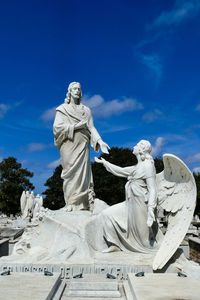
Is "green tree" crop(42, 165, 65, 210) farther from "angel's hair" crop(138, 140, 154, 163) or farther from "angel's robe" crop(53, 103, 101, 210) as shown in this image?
"angel's hair" crop(138, 140, 154, 163)

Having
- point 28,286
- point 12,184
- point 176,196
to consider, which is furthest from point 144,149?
point 12,184

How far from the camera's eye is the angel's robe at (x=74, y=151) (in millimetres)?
7611

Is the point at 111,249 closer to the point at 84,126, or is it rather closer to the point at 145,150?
the point at 145,150

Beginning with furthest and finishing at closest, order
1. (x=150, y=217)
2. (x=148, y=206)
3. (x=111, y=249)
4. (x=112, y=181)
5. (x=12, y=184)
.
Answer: (x=12, y=184)
(x=112, y=181)
(x=111, y=249)
(x=148, y=206)
(x=150, y=217)

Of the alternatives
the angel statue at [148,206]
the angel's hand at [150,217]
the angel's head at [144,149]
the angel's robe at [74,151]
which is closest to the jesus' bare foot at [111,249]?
the angel statue at [148,206]

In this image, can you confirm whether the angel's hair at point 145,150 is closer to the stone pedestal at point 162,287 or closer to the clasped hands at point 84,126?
the clasped hands at point 84,126

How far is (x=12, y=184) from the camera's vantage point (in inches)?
1476

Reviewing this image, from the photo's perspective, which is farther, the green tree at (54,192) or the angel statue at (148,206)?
the green tree at (54,192)

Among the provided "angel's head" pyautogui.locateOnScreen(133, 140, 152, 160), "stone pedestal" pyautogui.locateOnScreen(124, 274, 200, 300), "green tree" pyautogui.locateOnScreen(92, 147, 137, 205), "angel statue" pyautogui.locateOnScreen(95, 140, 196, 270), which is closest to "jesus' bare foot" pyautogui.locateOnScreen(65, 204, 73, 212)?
"angel statue" pyautogui.locateOnScreen(95, 140, 196, 270)

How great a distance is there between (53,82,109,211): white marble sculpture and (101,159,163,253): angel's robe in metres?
1.46

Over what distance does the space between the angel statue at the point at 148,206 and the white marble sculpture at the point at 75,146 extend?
144 cm

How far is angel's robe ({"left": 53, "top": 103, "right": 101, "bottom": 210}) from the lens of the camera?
25.0 feet

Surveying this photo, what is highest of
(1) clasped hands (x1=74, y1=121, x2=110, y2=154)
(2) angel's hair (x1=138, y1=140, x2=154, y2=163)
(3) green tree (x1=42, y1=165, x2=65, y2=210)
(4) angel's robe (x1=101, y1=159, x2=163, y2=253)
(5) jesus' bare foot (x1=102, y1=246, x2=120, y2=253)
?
(3) green tree (x1=42, y1=165, x2=65, y2=210)

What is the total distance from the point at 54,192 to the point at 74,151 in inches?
973
